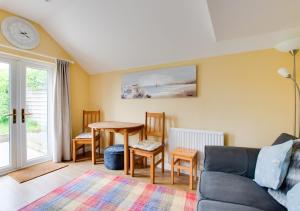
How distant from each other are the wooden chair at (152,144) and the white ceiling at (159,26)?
109 centimetres

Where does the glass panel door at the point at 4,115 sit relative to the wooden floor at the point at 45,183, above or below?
above

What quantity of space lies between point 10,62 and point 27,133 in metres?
1.28

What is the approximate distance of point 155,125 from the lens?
2963 mm

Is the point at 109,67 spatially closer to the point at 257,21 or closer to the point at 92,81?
the point at 92,81

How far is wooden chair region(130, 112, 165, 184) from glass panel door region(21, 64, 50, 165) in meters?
1.96

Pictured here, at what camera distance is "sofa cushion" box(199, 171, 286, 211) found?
3.92ft

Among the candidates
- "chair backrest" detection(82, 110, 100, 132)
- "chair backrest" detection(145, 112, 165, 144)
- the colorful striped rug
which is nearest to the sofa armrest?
the colorful striped rug

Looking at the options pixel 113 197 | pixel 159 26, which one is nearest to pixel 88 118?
pixel 113 197

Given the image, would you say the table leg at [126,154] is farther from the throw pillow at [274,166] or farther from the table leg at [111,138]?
the throw pillow at [274,166]

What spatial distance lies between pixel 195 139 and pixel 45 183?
239 cm

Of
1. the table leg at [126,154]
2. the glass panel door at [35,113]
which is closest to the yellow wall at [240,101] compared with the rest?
the table leg at [126,154]

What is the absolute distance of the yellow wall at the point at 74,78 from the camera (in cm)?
304

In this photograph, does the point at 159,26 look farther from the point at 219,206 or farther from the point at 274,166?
the point at 219,206

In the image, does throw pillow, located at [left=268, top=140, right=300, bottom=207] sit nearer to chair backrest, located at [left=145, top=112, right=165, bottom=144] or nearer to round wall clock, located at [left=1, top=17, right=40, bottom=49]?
chair backrest, located at [left=145, top=112, right=165, bottom=144]
